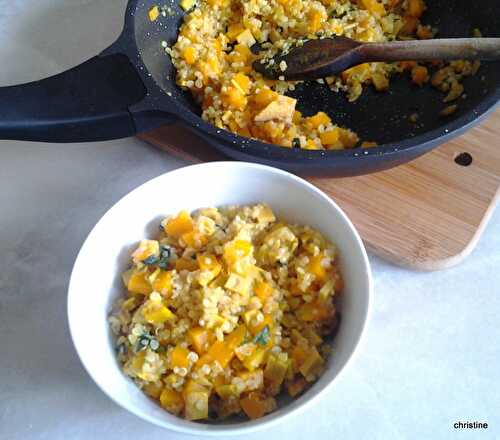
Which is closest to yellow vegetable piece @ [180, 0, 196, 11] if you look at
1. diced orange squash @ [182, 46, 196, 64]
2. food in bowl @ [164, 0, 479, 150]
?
food in bowl @ [164, 0, 479, 150]

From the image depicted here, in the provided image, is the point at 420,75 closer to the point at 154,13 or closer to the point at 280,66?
the point at 280,66

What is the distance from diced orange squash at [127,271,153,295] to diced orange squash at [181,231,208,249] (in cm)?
8

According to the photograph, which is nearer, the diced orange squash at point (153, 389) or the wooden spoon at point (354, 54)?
the diced orange squash at point (153, 389)

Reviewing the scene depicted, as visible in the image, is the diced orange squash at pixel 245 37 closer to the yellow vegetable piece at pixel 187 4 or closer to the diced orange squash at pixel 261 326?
the yellow vegetable piece at pixel 187 4

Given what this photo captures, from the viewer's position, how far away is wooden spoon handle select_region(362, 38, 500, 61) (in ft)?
3.22

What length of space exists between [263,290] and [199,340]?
0.12 m

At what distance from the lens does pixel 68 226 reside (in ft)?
3.54

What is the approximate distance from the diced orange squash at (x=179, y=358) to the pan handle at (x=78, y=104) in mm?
401

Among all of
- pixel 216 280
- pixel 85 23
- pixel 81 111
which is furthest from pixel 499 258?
pixel 85 23

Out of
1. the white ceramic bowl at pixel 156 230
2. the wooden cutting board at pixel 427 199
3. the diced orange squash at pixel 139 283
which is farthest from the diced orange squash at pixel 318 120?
the diced orange squash at pixel 139 283

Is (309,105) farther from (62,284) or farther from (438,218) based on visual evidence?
(62,284)

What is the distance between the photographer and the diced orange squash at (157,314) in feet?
2.66

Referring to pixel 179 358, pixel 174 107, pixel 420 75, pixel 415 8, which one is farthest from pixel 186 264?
pixel 415 8

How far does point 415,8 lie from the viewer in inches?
48.1
